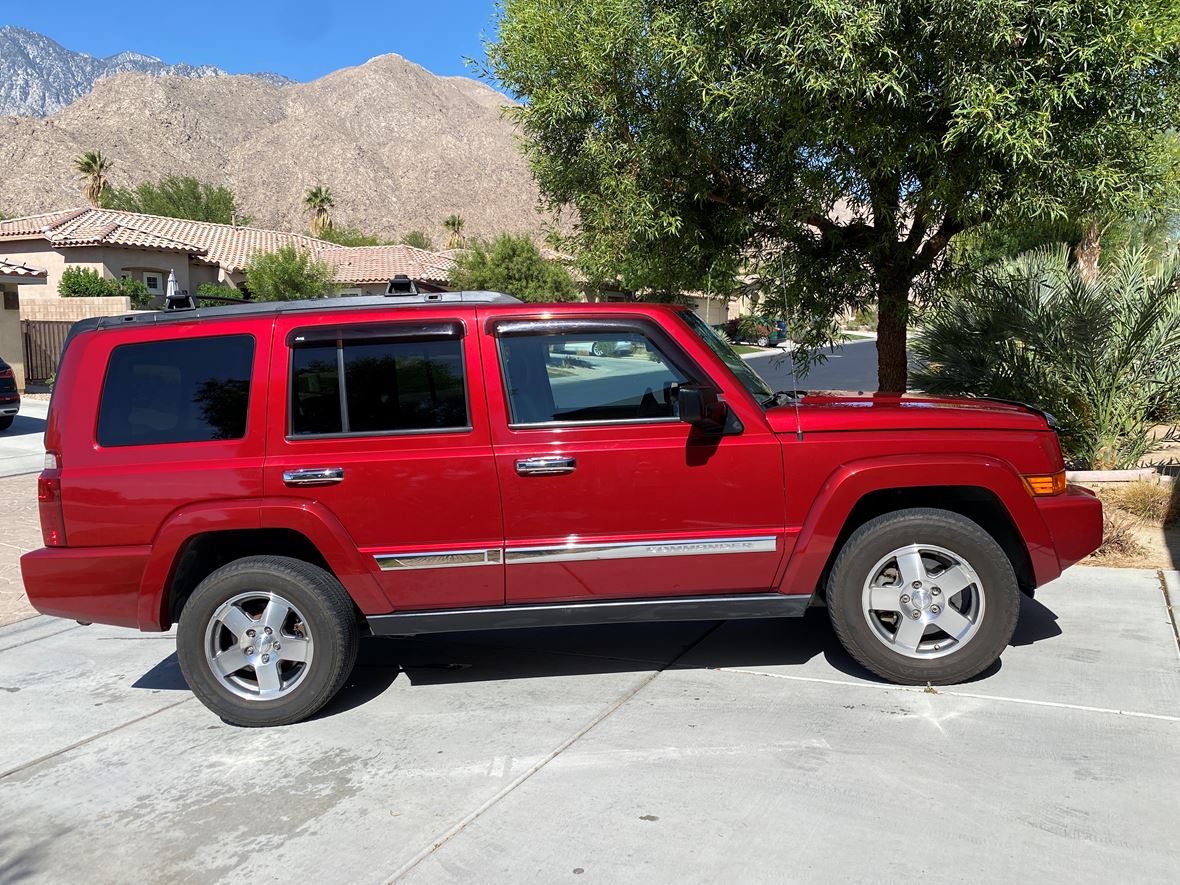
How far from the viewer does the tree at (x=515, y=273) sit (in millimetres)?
40656

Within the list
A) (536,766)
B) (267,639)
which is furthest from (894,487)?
(267,639)

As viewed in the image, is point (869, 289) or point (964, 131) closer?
point (964, 131)

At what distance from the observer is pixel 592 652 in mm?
5734

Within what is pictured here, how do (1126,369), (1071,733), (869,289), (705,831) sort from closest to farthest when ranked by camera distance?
1. (705,831)
2. (1071,733)
3. (1126,369)
4. (869,289)

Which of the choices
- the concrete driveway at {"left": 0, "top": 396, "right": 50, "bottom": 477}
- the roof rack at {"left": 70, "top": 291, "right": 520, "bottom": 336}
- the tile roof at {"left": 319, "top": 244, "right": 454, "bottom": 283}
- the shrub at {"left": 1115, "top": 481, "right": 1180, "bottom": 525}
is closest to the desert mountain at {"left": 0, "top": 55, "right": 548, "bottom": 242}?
the tile roof at {"left": 319, "top": 244, "right": 454, "bottom": 283}

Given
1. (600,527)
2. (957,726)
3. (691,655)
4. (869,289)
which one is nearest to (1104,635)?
(957,726)

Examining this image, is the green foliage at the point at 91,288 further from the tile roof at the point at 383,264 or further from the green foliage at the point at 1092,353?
the green foliage at the point at 1092,353

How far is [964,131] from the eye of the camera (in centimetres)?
763

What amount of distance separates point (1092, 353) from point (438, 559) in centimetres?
684

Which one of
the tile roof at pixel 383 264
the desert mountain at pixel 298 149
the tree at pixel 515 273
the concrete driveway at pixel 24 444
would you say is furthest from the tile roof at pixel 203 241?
the desert mountain at pixel 298 149

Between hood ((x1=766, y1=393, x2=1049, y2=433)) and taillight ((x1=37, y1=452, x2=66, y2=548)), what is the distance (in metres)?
3.42

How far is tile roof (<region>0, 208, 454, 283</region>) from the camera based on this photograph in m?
36.1

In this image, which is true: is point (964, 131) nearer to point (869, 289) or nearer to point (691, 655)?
point (869, 289)

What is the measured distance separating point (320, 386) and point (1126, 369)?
7.43 metres
